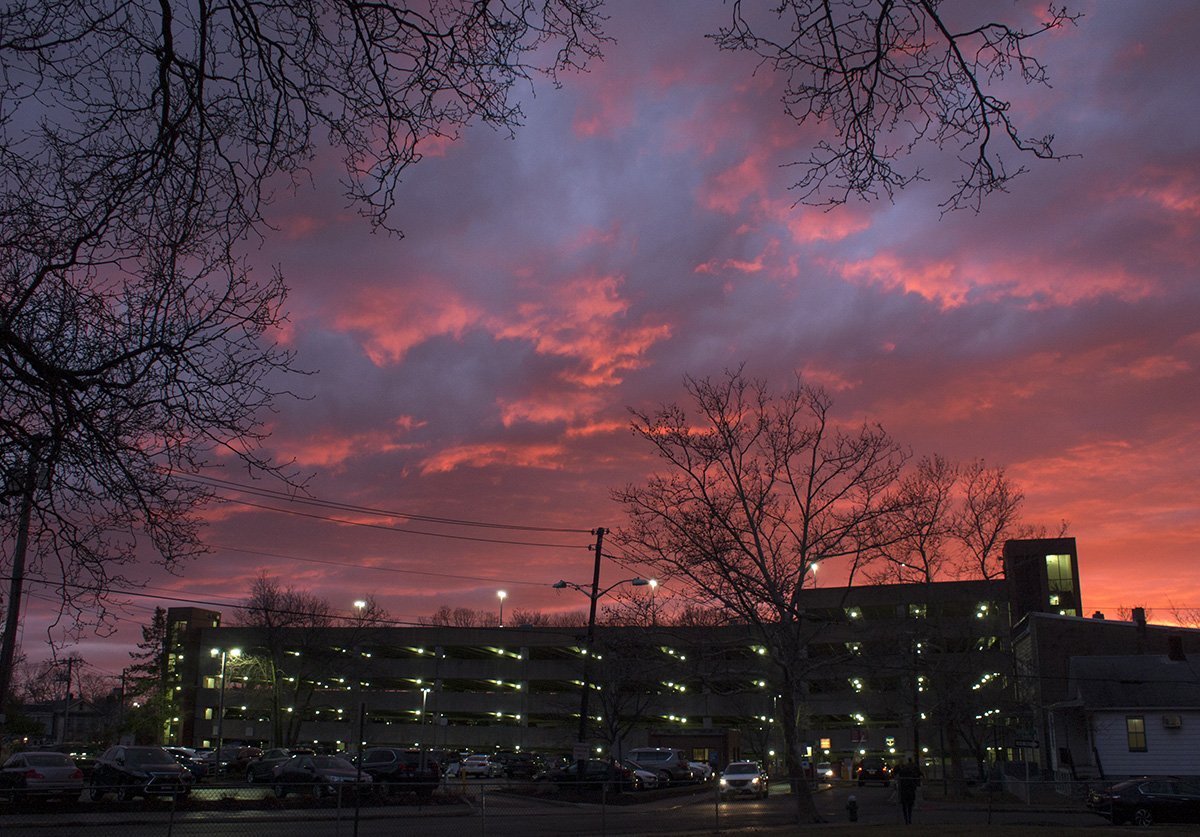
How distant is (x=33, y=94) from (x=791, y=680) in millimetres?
23534

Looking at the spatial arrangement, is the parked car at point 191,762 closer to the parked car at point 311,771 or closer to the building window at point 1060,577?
the parked car at point 311,771

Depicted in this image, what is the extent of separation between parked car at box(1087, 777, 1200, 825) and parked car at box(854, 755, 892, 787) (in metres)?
21.0

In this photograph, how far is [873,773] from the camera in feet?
184

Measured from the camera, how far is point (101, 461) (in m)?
7.45

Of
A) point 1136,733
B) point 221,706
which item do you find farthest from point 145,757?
point 1136,733

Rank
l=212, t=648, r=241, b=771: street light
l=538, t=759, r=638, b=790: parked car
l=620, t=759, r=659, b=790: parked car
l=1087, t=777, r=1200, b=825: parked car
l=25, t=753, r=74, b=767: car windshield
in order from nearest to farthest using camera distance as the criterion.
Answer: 1. l=25, t=753, r=74, b=767: car windshield
2. l=1087, t=777, r=1200, b=825: parked car
3. l=538, t=759, r=638, b=790: parked car
4. l=620, t=759, r=659, b=790: parked car
5. l=212, t=648, r=241, b=771: street light

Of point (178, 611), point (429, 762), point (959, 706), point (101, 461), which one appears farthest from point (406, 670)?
point (101, 461)

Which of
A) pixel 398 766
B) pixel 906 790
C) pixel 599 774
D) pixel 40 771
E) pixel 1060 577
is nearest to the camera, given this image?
pixel 906 790

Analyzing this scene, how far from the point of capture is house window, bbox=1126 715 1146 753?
40938 mm

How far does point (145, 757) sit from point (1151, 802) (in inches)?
1265

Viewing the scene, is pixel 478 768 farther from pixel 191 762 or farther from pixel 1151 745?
Answer: pixel 1151 745

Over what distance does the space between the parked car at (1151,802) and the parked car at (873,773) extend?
20985 mm

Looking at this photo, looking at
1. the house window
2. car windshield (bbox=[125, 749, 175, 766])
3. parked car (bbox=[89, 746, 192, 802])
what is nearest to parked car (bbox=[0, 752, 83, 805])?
parked car (bbox=[89, 746, 192, 802])

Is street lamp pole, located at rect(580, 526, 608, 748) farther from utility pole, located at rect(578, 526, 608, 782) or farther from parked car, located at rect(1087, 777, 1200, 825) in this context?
parked car, located at rect(1087, 777, 1200, 825)
